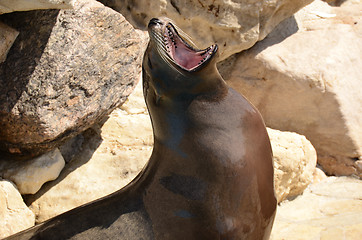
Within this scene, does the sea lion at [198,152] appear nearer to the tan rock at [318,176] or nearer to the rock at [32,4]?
the rock at [32,4]

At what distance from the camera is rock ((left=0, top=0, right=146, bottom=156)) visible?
10.8ft

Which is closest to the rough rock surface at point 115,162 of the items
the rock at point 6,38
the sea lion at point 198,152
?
the rock at point 6,38

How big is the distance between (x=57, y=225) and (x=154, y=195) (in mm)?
564

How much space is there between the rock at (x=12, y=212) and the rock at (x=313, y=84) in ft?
8.65

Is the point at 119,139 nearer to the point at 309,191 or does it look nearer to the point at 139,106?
the point at 139,106

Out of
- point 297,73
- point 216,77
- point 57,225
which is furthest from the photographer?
point 297,73

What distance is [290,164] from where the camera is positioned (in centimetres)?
412

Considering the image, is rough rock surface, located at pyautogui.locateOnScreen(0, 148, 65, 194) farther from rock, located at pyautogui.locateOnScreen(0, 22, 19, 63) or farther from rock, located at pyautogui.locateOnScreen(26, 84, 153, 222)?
rock, located at pyautogui.locateOnScreen(0, 22, 19, 63)

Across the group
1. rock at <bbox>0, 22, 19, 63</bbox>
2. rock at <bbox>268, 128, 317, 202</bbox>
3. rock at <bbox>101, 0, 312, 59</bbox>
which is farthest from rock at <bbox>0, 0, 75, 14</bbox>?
rock at <bbox>268, 128, 317, 202</bbox>

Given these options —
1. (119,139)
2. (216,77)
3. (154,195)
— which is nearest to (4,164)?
(119,139)

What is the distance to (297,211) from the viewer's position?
4.11 metres

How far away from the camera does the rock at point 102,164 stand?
3.81m

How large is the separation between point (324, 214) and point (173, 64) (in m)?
2.20

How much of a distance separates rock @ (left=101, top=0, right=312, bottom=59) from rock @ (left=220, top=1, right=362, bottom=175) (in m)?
0.23
